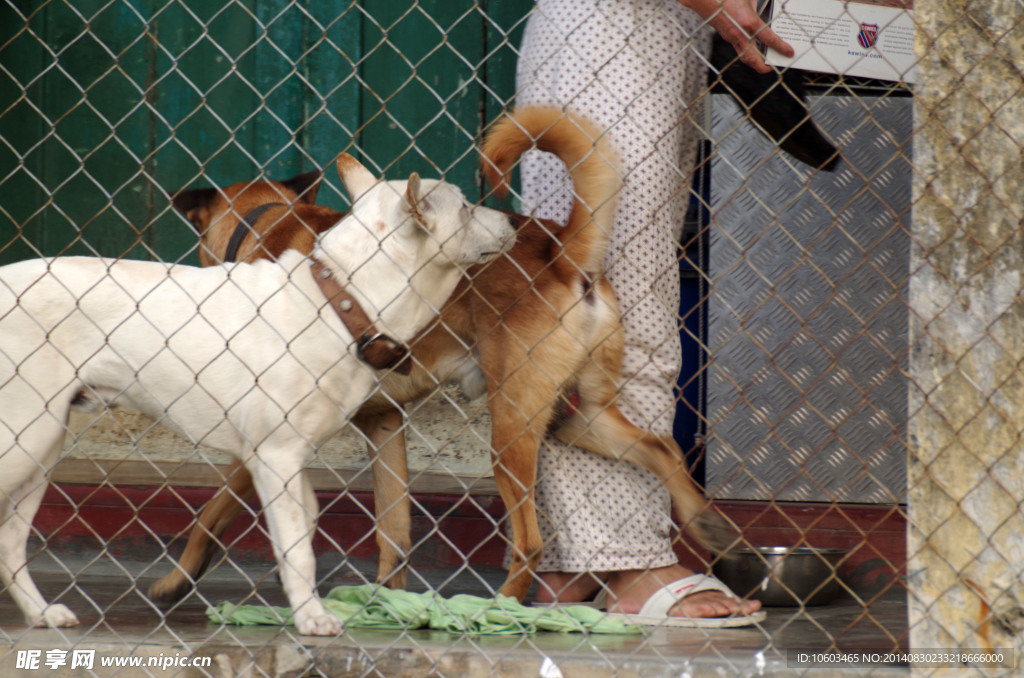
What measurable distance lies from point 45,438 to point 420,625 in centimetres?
122

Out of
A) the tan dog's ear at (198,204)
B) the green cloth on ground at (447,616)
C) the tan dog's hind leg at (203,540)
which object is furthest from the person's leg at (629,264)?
the tan dog's ear at (198,204)

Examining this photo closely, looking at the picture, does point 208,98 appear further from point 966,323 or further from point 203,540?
point 966,323

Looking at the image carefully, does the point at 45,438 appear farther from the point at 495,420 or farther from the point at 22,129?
the point at 22,129

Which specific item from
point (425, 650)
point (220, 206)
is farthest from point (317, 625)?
point (220, 206)

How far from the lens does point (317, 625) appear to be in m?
2.63

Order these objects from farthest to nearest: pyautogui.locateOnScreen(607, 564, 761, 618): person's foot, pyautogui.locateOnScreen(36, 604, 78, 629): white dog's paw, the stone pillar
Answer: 1. pyautogui.locateOnScreen(607, 564, 761, 618): person's foot
2. pyautogui.locateOnScreen(36, 604, 78, 629): white dog's paw
3. the stone pillar

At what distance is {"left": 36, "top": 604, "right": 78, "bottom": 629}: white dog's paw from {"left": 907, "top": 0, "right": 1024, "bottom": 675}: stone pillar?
2323mm

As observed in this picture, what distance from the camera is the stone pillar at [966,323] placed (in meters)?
2.35

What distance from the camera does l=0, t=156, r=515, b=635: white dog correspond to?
274 centimetres

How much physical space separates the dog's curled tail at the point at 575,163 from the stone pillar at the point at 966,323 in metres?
0.89

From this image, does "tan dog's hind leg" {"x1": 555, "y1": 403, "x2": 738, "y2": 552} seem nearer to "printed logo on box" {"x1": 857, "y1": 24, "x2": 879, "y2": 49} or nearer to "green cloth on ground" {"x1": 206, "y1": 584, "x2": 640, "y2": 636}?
"green cloth on ground" {"x1": 206, "y1": 584, "x2": 640, "y2": 636}

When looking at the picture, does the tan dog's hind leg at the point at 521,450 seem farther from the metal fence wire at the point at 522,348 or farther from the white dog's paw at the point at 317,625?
the white dog's paw at the point at 317,625

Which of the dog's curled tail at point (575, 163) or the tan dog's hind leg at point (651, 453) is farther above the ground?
the dog's curled tail at point (575, 163)

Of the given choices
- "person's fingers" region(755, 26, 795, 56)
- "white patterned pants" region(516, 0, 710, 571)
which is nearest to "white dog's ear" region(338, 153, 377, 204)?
"white patterned pants" region(516, 0, 710, 571)
